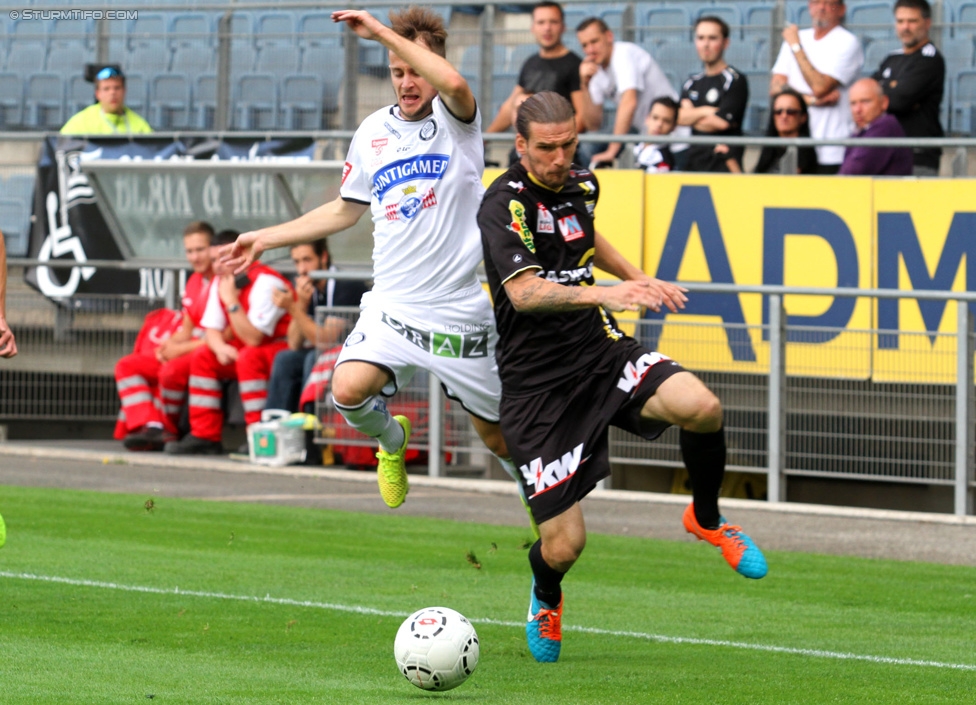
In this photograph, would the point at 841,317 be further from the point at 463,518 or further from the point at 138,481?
the point at 138,481

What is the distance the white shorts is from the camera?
25.7 feet

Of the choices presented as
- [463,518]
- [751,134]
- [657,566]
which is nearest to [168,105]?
[751,134]

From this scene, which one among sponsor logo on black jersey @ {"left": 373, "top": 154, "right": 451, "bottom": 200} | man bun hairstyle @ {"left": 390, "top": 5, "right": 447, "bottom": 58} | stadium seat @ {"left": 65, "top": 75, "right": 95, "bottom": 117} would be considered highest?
stadium seat @ {"left": 65, "top": 75, "right": 95, "bottom": 117}

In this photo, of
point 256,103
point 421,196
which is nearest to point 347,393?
point 421,196

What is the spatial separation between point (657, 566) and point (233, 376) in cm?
667

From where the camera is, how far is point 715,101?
46.6 feet

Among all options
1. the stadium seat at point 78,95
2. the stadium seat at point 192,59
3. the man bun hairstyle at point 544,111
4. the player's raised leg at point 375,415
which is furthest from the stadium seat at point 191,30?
the man bun hairstyle at point 544,111

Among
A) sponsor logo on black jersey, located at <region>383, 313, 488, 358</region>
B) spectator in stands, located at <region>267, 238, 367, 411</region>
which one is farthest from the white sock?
spectator in stands, located at <region>267, 238, 367, 411</region>

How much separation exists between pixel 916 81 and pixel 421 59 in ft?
24.7

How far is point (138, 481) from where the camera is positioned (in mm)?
13602

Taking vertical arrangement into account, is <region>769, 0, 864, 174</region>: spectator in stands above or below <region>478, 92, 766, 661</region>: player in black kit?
above

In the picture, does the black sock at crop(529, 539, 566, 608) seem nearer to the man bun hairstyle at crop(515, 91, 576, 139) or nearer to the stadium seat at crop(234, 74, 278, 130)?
the man bun hairstyle at crop(515, 91, 576, 139)

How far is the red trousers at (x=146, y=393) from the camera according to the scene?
1555 cm
